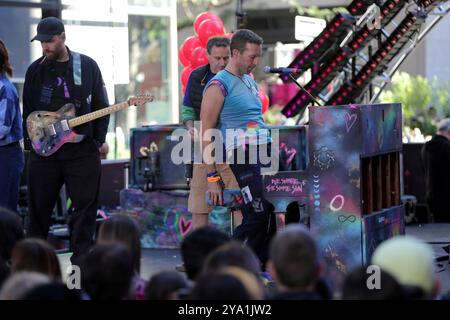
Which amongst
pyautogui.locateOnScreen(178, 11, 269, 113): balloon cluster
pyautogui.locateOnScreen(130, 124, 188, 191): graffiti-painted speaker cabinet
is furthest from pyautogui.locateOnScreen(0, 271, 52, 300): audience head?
pyautogui.locateOnScreen(178, 11, 269, 113): balloon cluster

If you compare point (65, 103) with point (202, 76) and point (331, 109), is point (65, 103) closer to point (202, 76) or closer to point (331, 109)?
point (202, 76)

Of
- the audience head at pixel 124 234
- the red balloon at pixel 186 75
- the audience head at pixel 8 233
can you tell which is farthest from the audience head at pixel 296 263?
the red balloon at pixel 186 75

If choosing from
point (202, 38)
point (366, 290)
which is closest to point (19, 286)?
point (366, 290)

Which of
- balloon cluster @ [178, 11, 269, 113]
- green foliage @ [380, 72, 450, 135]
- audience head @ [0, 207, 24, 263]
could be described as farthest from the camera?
green foliage @ [380, 72, 450, 135]

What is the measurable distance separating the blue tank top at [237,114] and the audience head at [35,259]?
2546mm

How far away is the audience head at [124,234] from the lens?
17.2 ft

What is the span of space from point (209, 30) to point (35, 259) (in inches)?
262

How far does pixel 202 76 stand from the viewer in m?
8.57

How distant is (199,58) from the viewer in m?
10.9

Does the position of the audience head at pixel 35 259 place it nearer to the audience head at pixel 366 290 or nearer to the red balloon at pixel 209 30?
the audience head at pixel 366 290

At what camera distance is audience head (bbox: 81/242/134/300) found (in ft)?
14.9

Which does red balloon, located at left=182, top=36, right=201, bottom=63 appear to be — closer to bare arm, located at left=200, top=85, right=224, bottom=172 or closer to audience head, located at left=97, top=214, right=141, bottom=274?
bare arm, located at left=200, top=85, right=224, bottom=172

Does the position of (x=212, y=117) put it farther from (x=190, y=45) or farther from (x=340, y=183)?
(x=190, y=45)

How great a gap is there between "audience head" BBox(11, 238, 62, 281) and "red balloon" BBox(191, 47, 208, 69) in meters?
6.07
